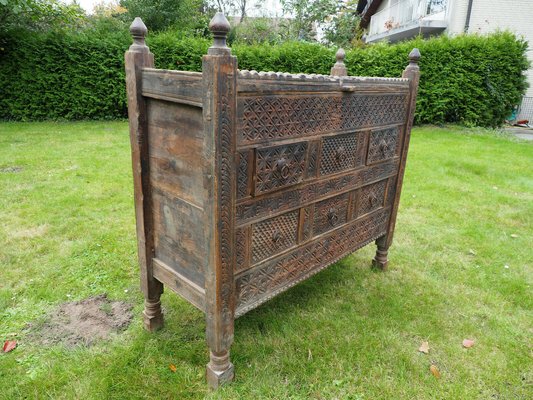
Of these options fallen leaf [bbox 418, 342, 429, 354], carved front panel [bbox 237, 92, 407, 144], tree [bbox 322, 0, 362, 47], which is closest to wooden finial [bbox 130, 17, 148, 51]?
carved front panel [bbox 237, 92, 407, 144]

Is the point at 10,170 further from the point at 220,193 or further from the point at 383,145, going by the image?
the point at 383,145

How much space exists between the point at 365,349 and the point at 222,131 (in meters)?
1.68

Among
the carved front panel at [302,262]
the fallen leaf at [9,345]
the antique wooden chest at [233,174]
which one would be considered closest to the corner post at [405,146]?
the carved front panel at [302,262]

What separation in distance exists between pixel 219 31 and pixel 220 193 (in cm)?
67

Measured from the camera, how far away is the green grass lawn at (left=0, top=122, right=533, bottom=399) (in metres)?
2.13

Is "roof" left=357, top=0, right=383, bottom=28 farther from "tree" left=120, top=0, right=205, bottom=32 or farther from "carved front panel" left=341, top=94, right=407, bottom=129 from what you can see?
"carved front panel" left=341, top=94, right=407, bottom=129

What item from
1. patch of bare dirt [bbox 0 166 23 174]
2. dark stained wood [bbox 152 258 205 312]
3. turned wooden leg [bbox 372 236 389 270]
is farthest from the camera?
patch of bare dirt [bbox 0 166 23 174]

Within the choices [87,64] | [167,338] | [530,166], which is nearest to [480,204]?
[530,166]

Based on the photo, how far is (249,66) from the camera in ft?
33.9

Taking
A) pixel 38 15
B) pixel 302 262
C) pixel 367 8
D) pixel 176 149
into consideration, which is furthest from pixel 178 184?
pixel 367 8

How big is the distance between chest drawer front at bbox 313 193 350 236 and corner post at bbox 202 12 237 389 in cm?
77

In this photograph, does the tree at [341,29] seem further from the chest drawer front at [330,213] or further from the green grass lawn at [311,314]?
the chest drawer front at [330,213]

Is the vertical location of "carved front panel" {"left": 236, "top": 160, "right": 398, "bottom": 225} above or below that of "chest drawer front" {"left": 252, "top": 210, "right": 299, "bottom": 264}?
above

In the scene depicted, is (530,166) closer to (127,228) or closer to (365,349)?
(365,349)
